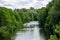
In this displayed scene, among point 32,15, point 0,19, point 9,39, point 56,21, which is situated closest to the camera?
point 9,39

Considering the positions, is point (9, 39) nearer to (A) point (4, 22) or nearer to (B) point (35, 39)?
(B) point (35, 39)

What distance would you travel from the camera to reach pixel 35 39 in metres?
44.6

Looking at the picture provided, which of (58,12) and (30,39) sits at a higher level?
(58,12)

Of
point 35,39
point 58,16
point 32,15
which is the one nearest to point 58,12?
point 58,16

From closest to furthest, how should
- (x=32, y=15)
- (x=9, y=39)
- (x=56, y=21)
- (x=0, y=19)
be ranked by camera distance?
(x=9, y=39), (x=56, y=21), (x=0, y=19), (x=32, y=15)

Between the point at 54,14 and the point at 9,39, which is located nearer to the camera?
the point at 9,39

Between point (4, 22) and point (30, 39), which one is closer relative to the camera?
point (30, 39)

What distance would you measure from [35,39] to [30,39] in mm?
1035

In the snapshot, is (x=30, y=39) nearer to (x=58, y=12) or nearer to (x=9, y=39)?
(x=9, y=39)

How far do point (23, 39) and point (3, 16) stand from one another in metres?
12.8

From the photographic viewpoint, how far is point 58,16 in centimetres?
4731

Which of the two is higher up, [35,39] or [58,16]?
[58,16]

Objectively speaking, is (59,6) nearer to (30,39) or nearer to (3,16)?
(30,39)

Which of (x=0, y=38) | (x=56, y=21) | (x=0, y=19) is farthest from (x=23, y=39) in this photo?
(x=0, y=19)
